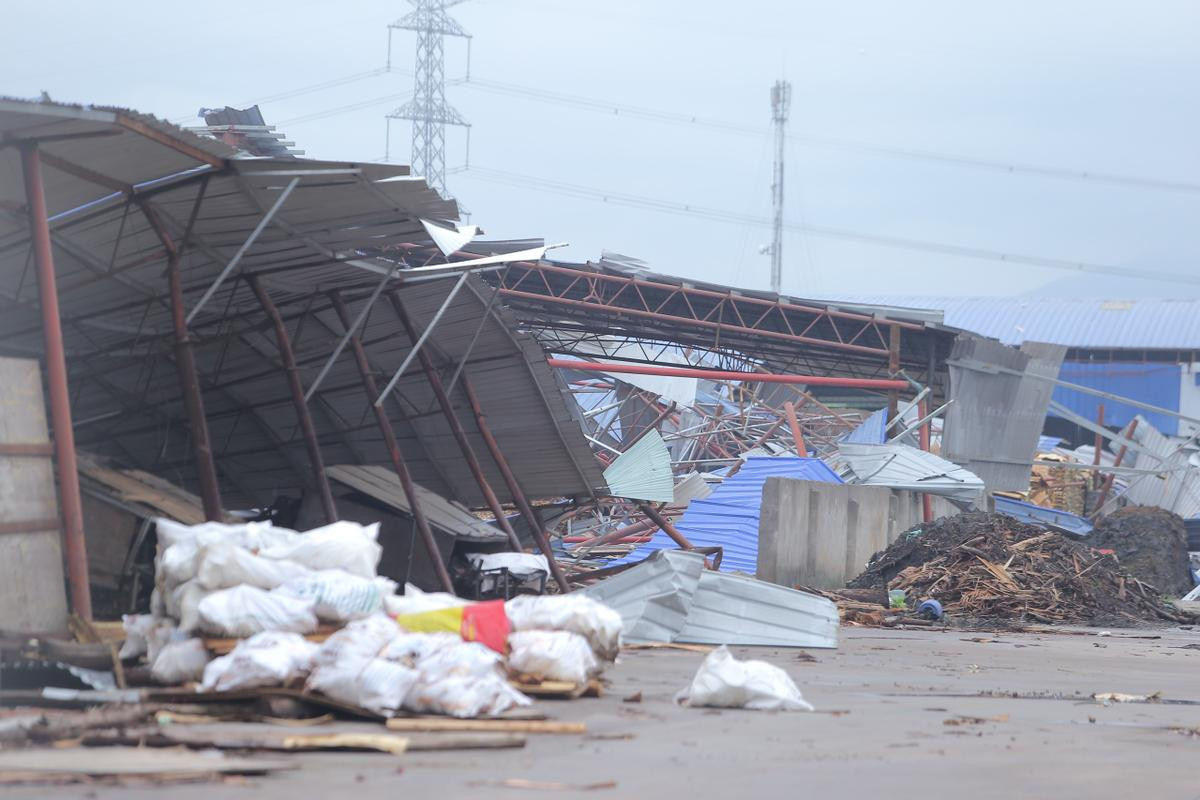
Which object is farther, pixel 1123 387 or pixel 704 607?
pixel 1123 387

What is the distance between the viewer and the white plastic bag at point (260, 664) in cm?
653

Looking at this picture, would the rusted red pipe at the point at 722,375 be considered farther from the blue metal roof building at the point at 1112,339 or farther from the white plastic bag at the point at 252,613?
the blue metal roof building at the point at 1112,339

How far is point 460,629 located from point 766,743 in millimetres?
2008

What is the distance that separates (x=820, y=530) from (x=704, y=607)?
335 inches

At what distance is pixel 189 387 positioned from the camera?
1052cm

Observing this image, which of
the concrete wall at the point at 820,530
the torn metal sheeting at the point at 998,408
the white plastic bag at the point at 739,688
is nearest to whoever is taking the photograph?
the white plastic bag at the point at 739,688

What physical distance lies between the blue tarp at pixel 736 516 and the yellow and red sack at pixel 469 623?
514 inches

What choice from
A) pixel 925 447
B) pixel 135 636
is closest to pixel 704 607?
pixel 135 636

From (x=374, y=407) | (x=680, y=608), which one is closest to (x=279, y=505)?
(x=374, y=407)

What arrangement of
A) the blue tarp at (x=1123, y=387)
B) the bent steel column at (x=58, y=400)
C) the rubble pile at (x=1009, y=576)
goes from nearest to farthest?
the bent steel column at (x=58, y=400) < the rubble pile at (x=1009, y=576) < the blue tarp at (x=1123, y=387)

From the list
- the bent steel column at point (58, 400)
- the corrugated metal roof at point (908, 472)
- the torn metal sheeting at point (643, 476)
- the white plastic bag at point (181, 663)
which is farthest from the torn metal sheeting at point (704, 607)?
the corrugated metal roof at point (908, 472)

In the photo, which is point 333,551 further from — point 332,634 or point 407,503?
point 407,503

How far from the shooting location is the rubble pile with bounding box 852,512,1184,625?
18.0 meters

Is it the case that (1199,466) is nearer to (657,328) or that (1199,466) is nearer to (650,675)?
(657,328)
